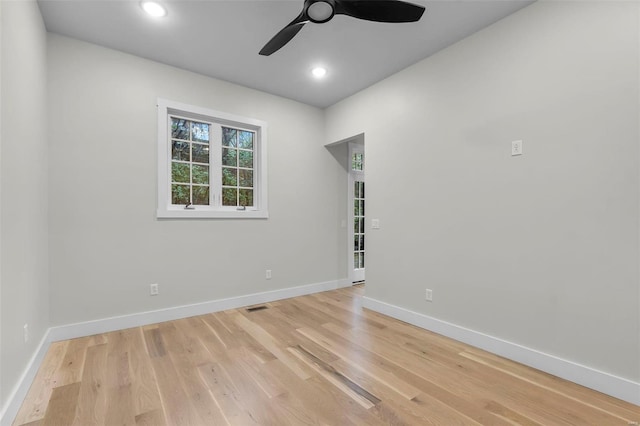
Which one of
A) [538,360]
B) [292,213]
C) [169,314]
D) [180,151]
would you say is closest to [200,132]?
[180,151]

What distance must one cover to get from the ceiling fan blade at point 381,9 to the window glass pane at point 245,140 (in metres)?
2.23

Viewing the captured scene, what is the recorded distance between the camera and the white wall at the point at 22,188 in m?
1.54

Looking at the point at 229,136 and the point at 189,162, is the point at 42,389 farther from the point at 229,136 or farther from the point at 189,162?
the point at 229,136

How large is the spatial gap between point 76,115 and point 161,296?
6.44 ft

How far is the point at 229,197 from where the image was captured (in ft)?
12.0

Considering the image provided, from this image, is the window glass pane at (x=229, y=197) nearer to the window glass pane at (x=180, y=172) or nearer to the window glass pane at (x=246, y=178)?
the window glass pane at (x=246, y=178)

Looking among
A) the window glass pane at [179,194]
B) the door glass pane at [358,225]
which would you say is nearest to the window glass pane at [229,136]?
the window glass pane at [179,194]

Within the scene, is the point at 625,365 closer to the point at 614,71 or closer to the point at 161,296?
the point at 614,71

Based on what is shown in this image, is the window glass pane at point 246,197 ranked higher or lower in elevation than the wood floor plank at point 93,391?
higher

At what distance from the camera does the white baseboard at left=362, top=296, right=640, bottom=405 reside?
5.88ft

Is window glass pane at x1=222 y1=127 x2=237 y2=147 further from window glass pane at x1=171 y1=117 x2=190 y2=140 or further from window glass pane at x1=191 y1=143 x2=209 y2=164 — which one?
window glass pane at x1=171 y1=117 x2=190 y2=140

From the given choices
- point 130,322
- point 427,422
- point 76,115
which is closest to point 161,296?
point 130,322

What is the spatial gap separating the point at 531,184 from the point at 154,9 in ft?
10.8

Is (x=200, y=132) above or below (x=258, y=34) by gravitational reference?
below
